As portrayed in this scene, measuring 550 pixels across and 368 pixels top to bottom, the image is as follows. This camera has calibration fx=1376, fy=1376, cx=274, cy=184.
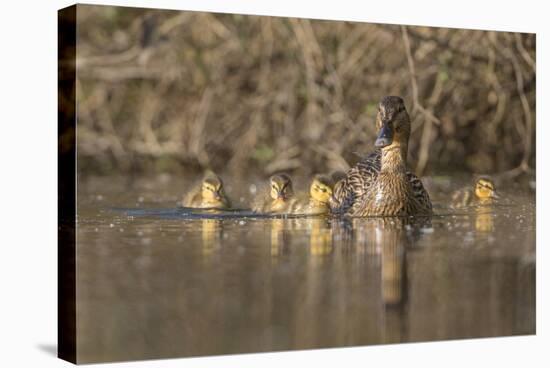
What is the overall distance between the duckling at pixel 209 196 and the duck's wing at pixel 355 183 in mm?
714

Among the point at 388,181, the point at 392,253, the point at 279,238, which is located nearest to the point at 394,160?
the point at 388,181

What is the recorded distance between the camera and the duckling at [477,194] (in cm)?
820

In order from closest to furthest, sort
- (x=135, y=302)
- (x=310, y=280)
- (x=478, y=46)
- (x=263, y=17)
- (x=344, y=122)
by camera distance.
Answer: (x=135, y=302)
(x=310, y=280)
(x=263, y=17)
(x=478, y=46)
(x=344, y=122)

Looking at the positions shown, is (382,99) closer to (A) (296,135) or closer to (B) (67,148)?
(A) (296,135)

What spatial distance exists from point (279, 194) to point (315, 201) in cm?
23

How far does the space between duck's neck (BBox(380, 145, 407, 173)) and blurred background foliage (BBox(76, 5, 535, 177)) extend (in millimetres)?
175

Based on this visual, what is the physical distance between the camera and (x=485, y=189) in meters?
8.24

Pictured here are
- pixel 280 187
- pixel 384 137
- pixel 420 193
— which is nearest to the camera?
pixel 384 137

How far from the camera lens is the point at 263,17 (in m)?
7.44

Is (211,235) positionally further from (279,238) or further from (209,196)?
(209,196)

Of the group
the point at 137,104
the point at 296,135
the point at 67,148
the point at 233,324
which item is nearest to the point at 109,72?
the point at 137,104

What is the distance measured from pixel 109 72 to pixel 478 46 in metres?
2.22

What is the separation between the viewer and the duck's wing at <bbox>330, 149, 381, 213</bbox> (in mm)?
8406

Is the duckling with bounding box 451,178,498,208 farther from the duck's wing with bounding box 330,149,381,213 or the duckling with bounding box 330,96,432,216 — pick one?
the duck's wing with bounding box 330,149,381,213
